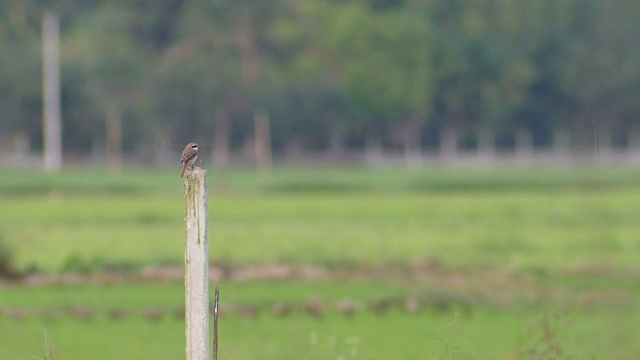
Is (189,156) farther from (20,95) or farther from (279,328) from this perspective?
(20,95)

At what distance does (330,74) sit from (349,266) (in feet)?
216

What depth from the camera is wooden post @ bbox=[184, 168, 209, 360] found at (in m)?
8.98

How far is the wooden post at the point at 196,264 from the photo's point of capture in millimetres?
8977

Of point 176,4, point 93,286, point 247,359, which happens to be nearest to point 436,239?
point 93,286

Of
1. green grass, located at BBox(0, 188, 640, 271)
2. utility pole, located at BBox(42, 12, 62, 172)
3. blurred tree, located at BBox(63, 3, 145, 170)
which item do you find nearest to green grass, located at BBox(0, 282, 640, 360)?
green grass, located at BBox(0, 188, 640, 271)

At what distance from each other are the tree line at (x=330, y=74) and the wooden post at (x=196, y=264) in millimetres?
71598

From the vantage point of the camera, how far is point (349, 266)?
92.6 ft

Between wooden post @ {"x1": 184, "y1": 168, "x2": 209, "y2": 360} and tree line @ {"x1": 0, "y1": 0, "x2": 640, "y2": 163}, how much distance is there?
7160cm

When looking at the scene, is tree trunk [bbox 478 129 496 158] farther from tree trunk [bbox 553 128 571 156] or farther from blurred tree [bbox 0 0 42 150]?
blurred tree [bbox 0 0 42 150]

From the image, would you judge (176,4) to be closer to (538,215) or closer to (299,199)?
(299,199)

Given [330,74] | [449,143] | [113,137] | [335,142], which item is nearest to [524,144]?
[449,143]

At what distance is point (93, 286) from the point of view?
2616 centimetres

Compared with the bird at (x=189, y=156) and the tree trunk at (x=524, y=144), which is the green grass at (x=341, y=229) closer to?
the bird at (x=189, y=156)

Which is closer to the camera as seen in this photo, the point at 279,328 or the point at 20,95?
the point at 279,328
